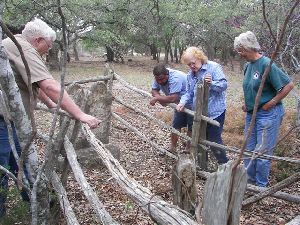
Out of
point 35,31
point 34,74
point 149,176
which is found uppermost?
point 35,31

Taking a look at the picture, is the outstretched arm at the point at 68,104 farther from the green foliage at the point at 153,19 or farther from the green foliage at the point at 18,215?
the green foliage at the point at 153,19

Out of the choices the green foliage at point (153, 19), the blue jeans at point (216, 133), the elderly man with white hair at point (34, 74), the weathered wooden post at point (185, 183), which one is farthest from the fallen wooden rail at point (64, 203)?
the green foliage at point (153, 19)

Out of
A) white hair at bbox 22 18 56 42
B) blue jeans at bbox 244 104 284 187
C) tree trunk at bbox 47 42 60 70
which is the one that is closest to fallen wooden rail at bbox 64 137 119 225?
white hair at bbox 22 18 56 42

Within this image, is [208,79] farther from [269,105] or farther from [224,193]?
[224,193]

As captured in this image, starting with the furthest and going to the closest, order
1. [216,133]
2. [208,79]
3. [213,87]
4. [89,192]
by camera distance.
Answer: [216,133] → [213,87] → [208,79] → [89,192]

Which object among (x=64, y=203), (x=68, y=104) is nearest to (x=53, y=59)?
(x=64, y=203)

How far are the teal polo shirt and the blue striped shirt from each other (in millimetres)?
404

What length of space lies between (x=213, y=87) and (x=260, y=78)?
72 cm

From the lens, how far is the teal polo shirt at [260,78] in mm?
3924

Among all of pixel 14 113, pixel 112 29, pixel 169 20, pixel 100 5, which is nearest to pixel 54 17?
pixel 100 5

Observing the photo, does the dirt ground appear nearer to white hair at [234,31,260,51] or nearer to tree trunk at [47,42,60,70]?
white hair at [234,31,260,51]

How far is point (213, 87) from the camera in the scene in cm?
464

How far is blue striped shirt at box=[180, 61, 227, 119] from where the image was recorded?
465cm

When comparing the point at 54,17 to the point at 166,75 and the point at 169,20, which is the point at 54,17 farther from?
the point at 166,75
